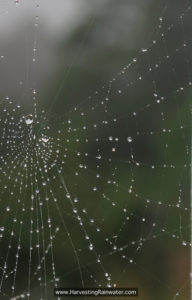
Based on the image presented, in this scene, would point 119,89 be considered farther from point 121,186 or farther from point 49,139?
point 49,139

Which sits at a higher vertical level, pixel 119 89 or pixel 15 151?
pixel 119 89

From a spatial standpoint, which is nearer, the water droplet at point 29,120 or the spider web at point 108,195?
the water droplet at point 29,120

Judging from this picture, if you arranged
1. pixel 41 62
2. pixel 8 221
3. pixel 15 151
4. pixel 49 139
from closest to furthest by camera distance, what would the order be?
pixel 15 151, pixel 49 139, pixel 8 221, pixel 41 62

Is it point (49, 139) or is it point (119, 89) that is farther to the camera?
point (119, 89)

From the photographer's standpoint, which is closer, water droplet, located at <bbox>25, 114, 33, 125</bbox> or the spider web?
water droplet, located at <bbox>25, 114, 33, 125</bbox>

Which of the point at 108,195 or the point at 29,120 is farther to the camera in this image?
the point at 108,195

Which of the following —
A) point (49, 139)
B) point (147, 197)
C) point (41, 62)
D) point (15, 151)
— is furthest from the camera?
point (41, 62)

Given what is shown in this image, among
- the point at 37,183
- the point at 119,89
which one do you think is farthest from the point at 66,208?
the point at 119,89

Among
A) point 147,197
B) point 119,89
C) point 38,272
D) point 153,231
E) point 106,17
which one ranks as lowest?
point 38,272
